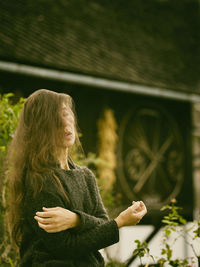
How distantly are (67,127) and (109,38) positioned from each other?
638 cm

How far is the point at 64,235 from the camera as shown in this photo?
1522 mm

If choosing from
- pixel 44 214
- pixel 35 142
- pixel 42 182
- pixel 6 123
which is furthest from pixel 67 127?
pixel 6 123

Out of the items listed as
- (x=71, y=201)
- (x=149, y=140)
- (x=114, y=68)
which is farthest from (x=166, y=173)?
(x=71, y=201)

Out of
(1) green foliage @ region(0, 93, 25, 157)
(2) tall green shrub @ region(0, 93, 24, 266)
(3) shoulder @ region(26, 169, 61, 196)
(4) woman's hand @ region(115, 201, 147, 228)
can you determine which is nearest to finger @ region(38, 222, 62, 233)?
(3) shoulder @ region(26, 169, 61, 196)

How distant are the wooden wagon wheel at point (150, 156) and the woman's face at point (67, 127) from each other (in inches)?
216

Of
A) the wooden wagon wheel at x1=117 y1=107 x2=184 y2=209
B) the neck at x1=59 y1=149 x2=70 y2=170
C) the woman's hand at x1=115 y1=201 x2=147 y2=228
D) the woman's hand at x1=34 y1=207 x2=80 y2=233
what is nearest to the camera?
the woman's hand at x1=34 y1=207 x2=80 y2=233

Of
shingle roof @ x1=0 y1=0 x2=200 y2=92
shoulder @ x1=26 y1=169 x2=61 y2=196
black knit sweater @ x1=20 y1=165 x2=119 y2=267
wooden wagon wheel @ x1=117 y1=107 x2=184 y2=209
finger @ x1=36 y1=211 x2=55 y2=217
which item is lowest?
wooden wagon wheel @ x1=117 y1=107 x2=184 y2=209

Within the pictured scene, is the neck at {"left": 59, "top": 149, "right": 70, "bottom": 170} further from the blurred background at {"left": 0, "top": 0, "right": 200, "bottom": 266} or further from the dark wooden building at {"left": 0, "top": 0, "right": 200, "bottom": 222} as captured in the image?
the dark wooden building at {"left": 0, "top": 0, "right": 200, "bottom": 222}

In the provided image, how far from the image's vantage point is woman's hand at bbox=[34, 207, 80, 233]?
1474 mm

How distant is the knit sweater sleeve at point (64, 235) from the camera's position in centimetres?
150

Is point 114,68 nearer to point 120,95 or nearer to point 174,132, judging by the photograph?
point 120,95

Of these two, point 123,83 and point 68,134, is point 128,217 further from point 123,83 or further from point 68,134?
point 123,83

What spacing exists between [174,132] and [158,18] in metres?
2.98

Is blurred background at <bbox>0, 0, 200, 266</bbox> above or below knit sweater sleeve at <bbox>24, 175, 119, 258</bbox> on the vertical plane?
below
